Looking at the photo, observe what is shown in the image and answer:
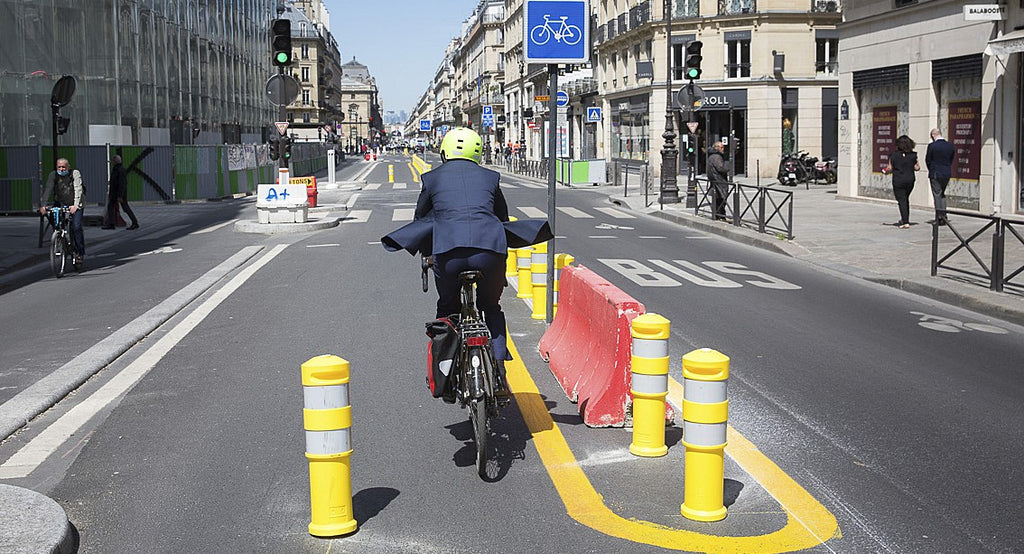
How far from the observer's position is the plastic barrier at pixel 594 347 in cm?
667

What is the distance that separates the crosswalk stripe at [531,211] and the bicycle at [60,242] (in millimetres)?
12531

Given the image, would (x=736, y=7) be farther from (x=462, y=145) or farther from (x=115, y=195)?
(x=462, y=145)

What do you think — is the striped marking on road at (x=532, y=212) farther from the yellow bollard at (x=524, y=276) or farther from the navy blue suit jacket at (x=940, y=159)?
the yellow bollard at (x=524, y=276)

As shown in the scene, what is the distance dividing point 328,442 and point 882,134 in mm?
24686

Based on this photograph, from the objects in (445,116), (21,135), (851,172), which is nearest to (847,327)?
(851,172)

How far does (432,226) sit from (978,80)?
771 inches

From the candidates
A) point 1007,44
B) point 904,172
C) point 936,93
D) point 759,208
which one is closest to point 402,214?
point 759,208

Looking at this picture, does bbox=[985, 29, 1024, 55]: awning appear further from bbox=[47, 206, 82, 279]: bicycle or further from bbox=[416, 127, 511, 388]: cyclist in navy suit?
bbox=[416, 127, 511, 388]: cyclist in navy suit

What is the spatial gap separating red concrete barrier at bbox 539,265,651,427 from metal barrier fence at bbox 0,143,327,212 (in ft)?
75.6

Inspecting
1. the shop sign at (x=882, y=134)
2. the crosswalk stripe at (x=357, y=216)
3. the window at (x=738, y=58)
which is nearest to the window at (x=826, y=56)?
the window at (x=738, y=58)

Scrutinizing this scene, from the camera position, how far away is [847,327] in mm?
10508

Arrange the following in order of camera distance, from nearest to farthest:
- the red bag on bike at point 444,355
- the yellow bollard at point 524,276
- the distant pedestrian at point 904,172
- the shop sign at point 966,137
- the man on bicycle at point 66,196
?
1. the red bag on bike at point 444,355
2. the yellow bollard at point 524,276
3. the man on bicycle at point 66,196
4. the distant pedestrian at point 904,172
5. the shop sign at point 966,137

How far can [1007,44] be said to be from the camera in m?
20.2

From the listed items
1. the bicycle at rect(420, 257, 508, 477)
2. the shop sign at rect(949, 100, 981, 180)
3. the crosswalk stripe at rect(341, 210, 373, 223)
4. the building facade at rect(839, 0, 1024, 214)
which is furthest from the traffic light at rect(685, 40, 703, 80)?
the bicycle at rect(420, 257, 508, 477)
